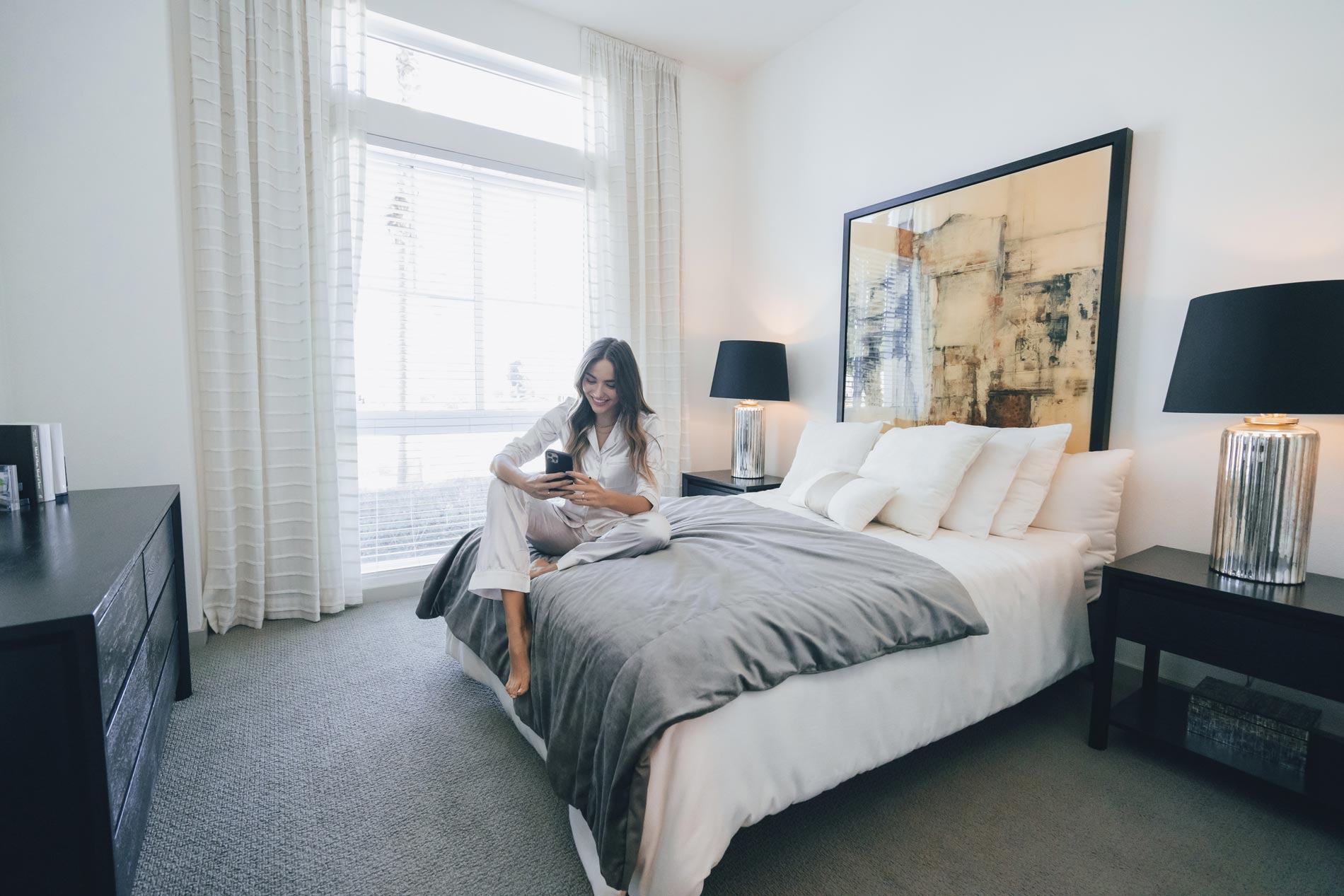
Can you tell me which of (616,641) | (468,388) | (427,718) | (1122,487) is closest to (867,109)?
(1122,487)

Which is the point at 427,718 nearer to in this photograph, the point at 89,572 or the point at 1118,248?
the point at 89,572

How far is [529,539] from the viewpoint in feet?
6.99

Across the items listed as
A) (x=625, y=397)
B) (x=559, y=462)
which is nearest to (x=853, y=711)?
(x=559, y=462)

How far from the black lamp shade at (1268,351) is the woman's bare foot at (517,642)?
1.99 meters

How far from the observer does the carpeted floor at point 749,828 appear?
1.38m

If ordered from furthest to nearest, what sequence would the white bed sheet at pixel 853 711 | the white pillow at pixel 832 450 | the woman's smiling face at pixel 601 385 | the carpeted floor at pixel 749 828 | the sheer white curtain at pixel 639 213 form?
the sheer white curtain at pixel 639 213
the white pillow at pixel 832 450
the woman's smiling face at pixel 601 385
the carpeted floor at pixel 749 828
the white bed sheet at pixel 853 711

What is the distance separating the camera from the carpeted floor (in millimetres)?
1379

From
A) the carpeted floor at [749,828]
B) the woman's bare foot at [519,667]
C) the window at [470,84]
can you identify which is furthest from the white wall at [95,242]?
the woman's bare foot at [519,667]

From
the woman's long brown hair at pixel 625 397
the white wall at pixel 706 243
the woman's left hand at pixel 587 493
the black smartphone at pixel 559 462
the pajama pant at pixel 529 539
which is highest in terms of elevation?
the white wall at pixel 706 243

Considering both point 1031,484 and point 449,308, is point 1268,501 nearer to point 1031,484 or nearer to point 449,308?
point 1031,484

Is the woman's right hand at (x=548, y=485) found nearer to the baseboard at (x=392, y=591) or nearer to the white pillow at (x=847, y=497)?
the white pillow at (x=847, y=497)

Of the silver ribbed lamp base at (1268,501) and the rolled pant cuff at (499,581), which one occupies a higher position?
the silver ribbed lamp base at (1268,501)

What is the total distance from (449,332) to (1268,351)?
10.6ft

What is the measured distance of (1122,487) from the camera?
2.22 meters
